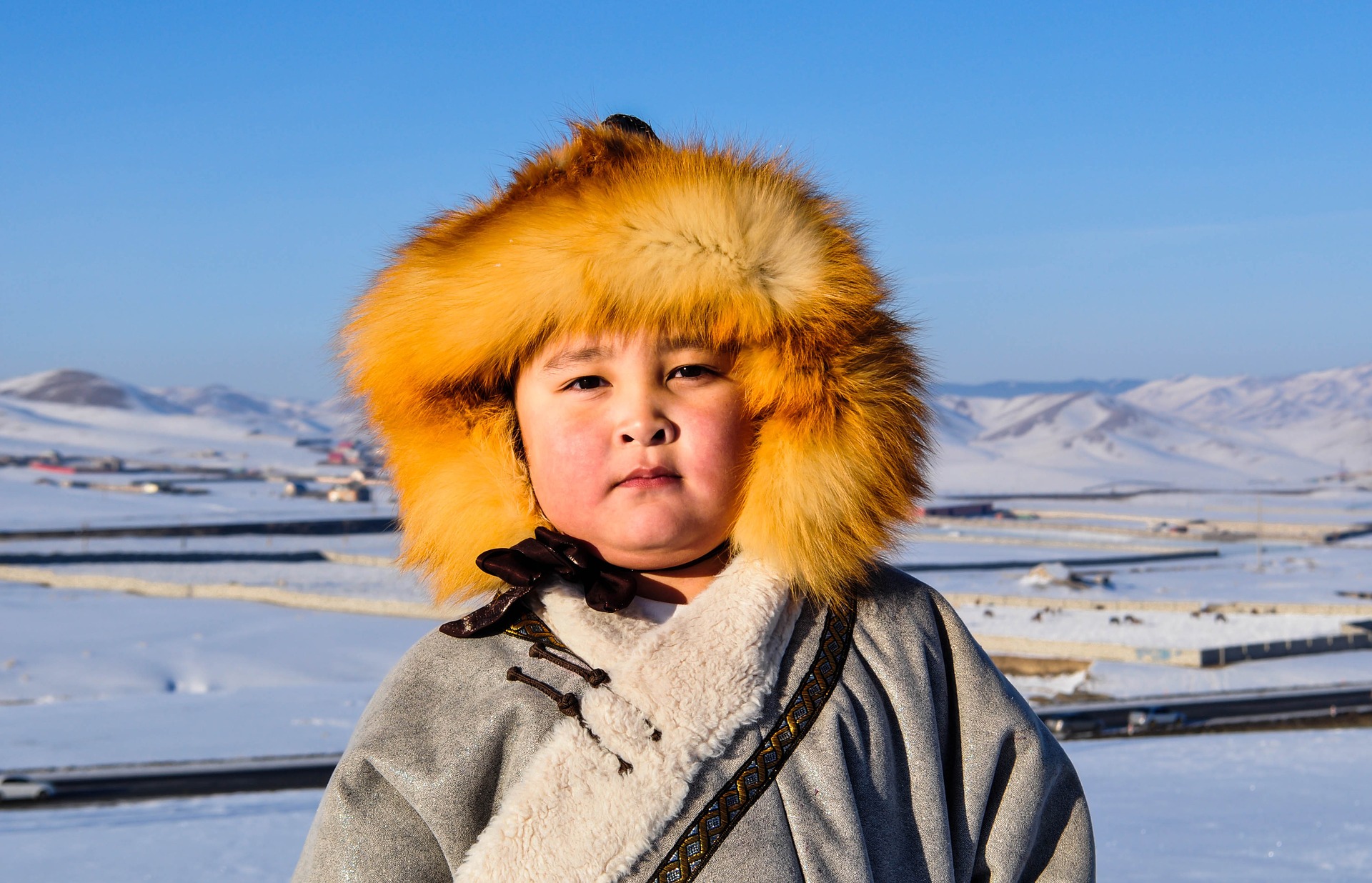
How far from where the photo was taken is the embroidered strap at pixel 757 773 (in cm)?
119

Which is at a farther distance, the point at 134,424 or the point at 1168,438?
the point at 1168,438

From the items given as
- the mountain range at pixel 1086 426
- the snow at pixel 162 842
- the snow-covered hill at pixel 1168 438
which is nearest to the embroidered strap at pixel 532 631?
the snow at pixel 162 842

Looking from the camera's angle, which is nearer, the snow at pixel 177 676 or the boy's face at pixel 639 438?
the boy's face at pixel 639 438

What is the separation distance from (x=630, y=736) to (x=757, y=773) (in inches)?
5.6

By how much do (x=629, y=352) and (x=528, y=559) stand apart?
26cm

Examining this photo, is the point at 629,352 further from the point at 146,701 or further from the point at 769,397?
the point at 146,701

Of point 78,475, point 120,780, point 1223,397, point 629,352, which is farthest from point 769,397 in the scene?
point 1223,397

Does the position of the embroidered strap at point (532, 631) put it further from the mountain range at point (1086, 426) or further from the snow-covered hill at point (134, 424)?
the mountain range at point (1086, 426)

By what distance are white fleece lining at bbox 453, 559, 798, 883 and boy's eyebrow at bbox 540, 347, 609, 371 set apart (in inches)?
10.7

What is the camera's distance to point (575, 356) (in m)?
1.31

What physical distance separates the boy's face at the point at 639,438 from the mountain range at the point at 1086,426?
2319 inches

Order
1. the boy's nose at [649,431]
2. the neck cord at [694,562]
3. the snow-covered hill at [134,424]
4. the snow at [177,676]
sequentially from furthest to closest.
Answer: the snow-covered hill at [134,424] → the snow at [177,676] → the neck cord at [694,562] → the boy's nose at [649,431]

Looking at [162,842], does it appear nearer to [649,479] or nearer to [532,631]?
[532,631]

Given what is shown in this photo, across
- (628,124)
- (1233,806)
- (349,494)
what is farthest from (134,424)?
(628,124)
